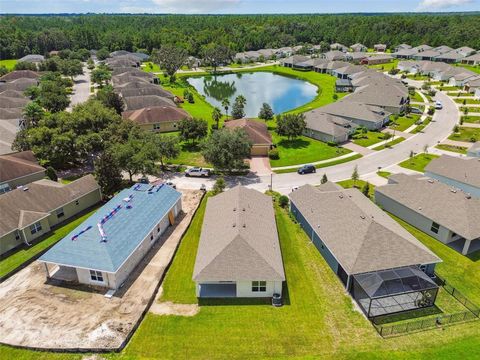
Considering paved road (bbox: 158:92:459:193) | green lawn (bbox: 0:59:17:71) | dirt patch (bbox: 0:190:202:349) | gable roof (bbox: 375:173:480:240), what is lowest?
dirt patch (bbox: 0:190:202:349)

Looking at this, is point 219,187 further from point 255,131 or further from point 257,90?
point 257,90

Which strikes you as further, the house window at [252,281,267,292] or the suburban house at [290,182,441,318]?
the house window at [252,281,267,292]

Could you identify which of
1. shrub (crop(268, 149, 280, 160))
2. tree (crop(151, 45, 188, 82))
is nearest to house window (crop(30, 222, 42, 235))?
shrub (crop(268, 149, 280, 160))

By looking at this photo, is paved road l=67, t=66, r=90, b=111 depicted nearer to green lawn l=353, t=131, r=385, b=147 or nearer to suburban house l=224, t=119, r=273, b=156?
suburban house l=224, t=119, r=273, b=156

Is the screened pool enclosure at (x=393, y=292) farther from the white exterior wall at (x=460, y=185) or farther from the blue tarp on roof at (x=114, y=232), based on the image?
the white exterior wall at (x=460, y=185)

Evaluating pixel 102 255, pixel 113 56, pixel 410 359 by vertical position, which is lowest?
pixel 410 359

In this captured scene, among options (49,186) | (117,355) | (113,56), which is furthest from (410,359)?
(113,56)

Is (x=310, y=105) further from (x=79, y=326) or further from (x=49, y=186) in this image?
(x=79, y=326)
